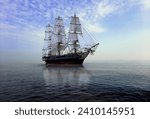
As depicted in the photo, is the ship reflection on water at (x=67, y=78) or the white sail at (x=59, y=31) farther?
the white sail at (x=59, y=31)

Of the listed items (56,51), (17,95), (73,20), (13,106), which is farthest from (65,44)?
(13,106)

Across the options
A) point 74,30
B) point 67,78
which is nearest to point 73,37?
point 74,30

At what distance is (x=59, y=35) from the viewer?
8506 cm

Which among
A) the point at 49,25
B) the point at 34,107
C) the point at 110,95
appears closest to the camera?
the point at 34,107

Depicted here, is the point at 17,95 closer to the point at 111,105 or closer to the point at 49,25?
the point at 111,105

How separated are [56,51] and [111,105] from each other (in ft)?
247

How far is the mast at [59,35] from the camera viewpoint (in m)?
83.8

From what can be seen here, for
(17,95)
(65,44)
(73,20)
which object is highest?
(73,20)

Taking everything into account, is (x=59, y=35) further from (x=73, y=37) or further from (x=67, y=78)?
(x=67, y=78)

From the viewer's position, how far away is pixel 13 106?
35.3 feet

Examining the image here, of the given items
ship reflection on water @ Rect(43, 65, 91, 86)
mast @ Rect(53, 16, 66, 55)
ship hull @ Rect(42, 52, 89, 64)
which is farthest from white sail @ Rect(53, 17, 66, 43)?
ship reflection on water @ Rect(43, 65, 91, 86)

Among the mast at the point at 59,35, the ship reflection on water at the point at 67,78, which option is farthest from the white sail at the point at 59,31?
the ship reflection on water at the point at 67,78

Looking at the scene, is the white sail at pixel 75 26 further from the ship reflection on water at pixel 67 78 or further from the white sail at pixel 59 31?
the ship reflection on water at pixel 67 78

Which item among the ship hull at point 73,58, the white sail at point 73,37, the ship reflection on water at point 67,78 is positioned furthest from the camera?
the white sail at point 73,37
